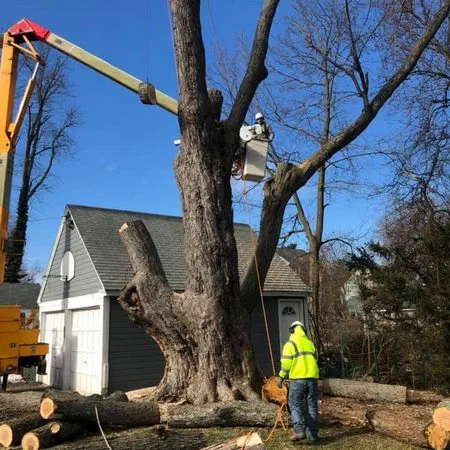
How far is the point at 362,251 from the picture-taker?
50.4 feet

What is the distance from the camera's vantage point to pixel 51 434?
6.58 metres

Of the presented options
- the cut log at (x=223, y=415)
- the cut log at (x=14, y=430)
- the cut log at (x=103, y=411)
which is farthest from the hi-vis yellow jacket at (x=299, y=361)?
the cut log at (x=14, y=430)

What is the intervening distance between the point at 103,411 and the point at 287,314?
11652 millimetres

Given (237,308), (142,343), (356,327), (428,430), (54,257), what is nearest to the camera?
(428,430)

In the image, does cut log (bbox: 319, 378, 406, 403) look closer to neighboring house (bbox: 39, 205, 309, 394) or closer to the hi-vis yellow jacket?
the hi-vis yellow jacket

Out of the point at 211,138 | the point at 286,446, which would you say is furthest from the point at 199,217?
the point at 286,446

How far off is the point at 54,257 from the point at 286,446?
44.7ft

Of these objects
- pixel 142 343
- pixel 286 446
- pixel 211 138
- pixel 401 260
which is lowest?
pixel 286 446

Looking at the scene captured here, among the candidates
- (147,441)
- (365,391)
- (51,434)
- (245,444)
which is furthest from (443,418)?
(51,434)

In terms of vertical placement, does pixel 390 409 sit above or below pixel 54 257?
below

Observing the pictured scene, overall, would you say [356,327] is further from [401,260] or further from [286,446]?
[286,446]

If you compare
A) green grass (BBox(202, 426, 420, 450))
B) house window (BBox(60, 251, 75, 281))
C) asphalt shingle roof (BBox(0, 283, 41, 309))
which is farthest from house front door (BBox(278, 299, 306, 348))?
asphalt shingle roof (BBox(0, 283, 41, 309))

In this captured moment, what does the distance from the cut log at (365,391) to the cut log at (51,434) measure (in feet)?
13.8

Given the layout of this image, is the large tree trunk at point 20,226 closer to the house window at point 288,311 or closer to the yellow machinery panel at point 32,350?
the yellow machinery panel at point 32,350
